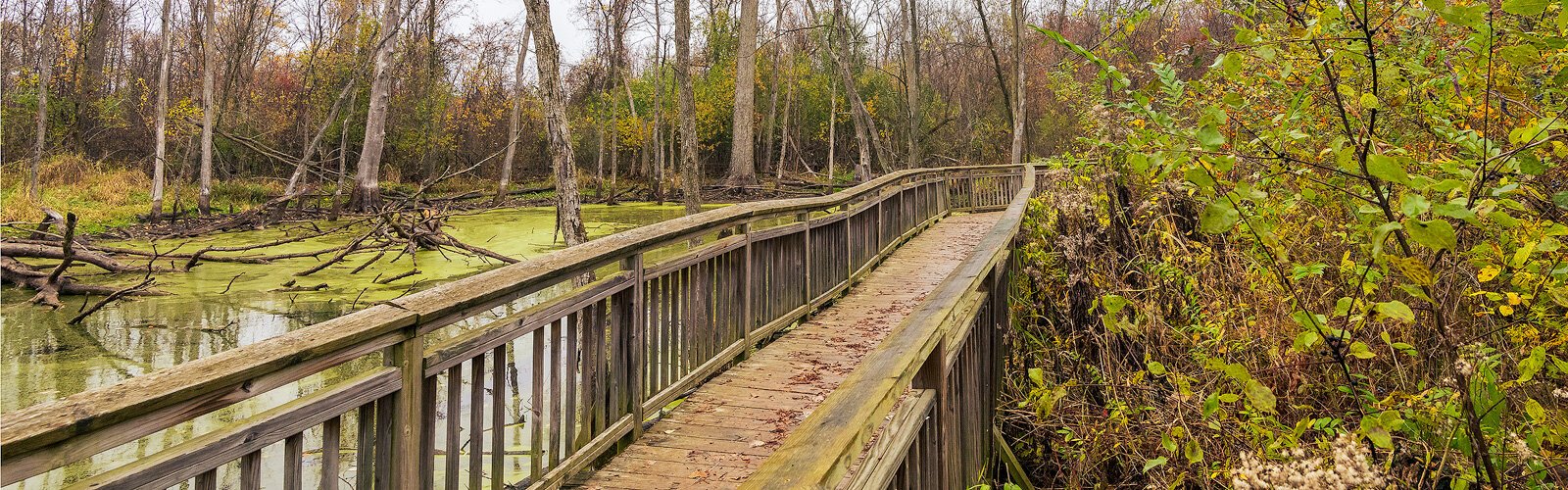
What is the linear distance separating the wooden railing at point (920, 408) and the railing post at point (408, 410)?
45.9 inches

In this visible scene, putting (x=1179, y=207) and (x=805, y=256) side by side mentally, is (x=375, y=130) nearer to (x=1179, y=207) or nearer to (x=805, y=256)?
(x=805, y=256)

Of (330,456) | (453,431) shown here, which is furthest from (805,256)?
(330,456)

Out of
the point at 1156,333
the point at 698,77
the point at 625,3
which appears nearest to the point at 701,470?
the point at 1156,333

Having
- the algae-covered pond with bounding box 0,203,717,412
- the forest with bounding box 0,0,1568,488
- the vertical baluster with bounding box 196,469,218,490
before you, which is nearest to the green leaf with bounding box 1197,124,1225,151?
the forest with bounding box 0,0,1568,488

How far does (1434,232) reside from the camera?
204 cm

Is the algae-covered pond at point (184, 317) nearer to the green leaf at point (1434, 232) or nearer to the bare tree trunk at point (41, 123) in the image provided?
the green leaf at point (1434, 232)

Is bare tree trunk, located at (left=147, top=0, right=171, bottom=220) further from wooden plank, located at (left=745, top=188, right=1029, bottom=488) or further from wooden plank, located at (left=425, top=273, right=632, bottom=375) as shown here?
wooden plank, located at (left=745, top=188, right=1029, bottom=488)

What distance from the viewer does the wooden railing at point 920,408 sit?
5.14 feet

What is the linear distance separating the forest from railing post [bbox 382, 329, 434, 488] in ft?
7.15

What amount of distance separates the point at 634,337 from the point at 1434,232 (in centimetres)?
327

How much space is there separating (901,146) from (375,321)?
3461 cm

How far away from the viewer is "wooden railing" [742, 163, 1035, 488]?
1565 mm

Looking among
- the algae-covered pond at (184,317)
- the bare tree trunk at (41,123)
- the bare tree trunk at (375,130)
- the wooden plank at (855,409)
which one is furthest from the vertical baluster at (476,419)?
the bare tree trunk at (41,123)

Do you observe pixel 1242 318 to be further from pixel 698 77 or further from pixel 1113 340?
pixel 698 77
